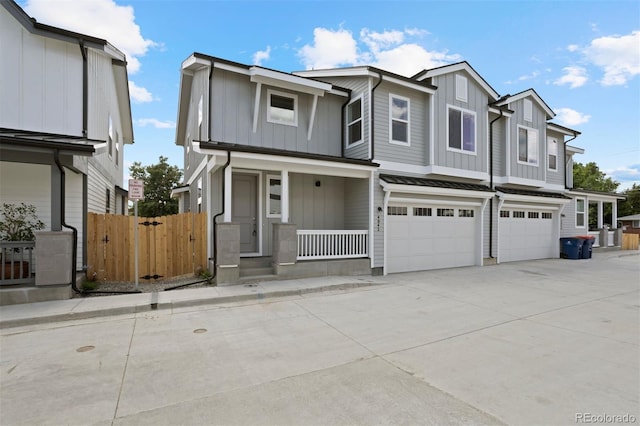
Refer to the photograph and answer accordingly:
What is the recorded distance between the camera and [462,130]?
11.3m

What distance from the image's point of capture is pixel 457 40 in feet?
41.2

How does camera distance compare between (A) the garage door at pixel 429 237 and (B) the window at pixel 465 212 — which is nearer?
(A) the garage door at pixel 429 237

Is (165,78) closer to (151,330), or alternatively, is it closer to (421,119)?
(421,119)

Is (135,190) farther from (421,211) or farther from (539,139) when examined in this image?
(539,139)

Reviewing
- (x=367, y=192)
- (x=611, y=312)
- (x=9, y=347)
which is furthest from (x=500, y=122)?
(x=9, y=347)

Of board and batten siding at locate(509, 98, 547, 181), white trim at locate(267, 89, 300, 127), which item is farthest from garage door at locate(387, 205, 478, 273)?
white trim at locate(267, 89, 300, 127)

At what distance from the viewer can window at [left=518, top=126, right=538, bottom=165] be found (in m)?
13.3

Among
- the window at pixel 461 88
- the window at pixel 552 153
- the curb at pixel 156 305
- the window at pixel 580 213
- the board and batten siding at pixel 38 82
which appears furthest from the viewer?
the window at pixel 580 213

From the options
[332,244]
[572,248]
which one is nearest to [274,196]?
[332,244]

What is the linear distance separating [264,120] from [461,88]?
23.9ft

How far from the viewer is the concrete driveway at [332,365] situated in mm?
2715

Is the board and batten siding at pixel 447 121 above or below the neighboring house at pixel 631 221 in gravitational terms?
above

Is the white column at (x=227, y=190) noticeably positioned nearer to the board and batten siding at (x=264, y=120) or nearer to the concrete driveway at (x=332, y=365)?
the board and batten siding at (x=264, y=120)

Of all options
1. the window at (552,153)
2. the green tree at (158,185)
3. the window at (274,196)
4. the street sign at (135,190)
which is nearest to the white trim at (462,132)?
the window at (552,153)
